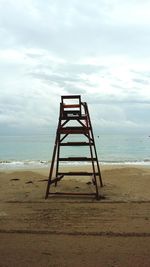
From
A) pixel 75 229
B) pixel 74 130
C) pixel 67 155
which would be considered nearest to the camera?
pixel 75 229

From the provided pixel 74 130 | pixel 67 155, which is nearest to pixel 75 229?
pixel 74 130

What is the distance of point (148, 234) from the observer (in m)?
6.56

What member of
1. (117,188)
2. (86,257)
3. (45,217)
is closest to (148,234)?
(86,257)

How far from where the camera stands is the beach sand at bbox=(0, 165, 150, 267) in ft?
17.7

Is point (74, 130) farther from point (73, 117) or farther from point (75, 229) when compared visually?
point (75, 229)

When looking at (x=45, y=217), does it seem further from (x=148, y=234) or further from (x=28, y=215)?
(x=148, y=234)

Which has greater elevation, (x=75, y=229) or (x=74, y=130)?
(x=74, y=130)

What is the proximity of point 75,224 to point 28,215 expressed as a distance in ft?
4.16

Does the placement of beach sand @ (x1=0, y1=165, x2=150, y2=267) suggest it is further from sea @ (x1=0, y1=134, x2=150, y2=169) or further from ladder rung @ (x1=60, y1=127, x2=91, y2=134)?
sea @ (x1=0, y1=134, x2=150, y2=169)

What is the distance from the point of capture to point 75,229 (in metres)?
6.95

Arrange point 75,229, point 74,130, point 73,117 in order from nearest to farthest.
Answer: point 75,229 → point 74,130 → point 73,117

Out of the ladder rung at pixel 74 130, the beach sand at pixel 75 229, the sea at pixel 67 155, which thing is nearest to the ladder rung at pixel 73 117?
the ladder rung at pixel 74 130

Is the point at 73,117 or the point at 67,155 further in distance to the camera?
the point at 67,155

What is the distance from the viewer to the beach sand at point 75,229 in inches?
213
